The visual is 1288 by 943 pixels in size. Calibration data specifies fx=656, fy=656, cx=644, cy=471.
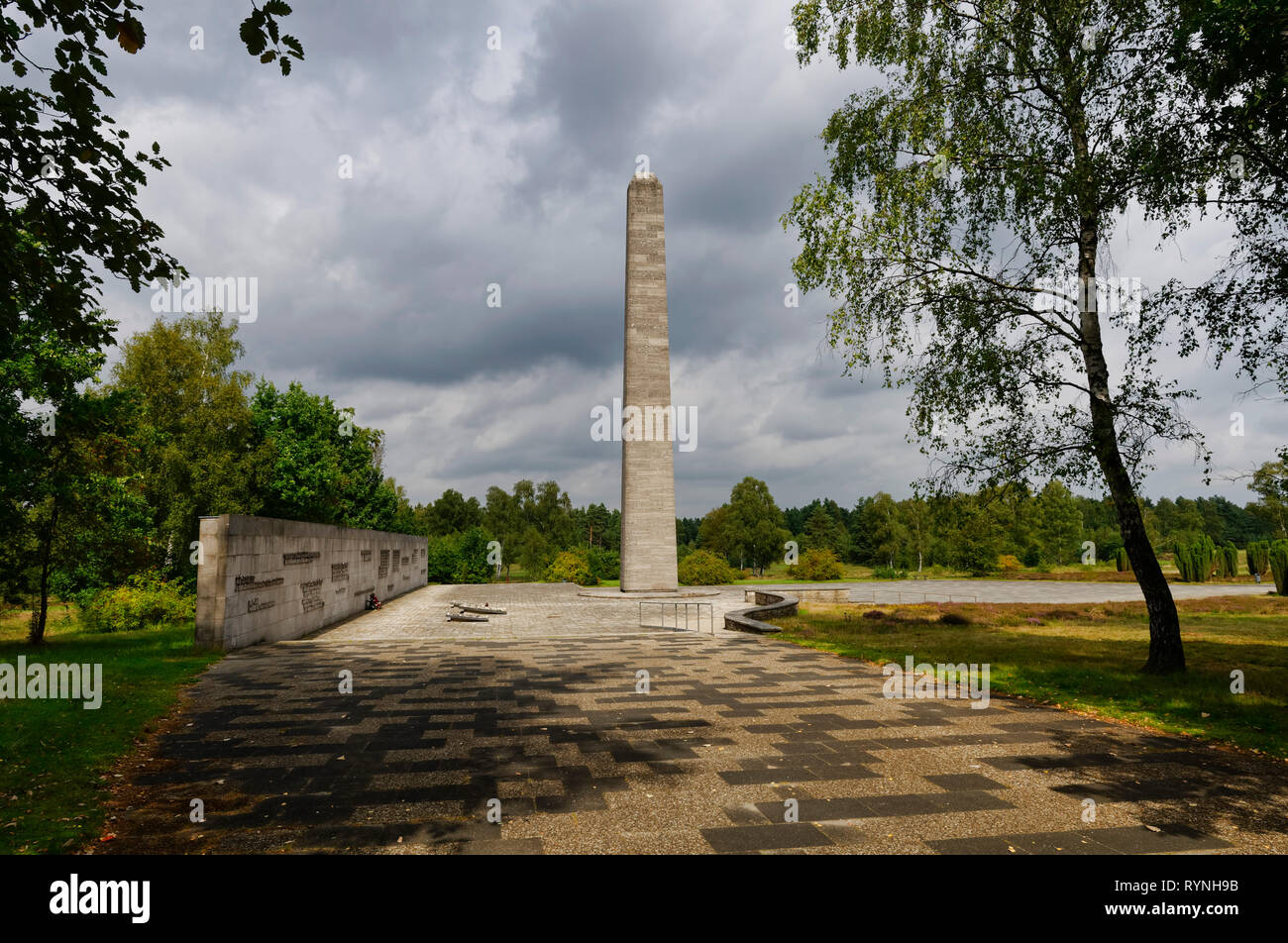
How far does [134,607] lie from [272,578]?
783 cm

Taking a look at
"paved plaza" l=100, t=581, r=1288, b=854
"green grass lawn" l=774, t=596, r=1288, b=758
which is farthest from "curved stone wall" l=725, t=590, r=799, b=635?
"paved plaza" l=100, t=581, r=1288, b=854

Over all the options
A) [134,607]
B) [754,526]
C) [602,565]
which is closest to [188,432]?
[134,607]

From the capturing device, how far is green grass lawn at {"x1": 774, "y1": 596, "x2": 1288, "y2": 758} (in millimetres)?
8062

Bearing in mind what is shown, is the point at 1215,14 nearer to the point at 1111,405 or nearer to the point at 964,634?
the point at 1111,405

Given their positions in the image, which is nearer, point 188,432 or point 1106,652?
point 1106,652

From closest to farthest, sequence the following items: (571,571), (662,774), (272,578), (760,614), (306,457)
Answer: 1. (662,774)
2. (272,578)
3. (760,614)
4. (306,457)
5. (571,571)

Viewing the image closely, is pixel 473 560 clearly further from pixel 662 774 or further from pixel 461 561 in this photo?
pixel 662 774

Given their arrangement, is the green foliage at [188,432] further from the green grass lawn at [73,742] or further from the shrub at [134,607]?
the green grass lawn at [73,742]

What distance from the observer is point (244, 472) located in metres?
33.2

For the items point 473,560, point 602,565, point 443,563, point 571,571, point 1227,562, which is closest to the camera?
point 571,571

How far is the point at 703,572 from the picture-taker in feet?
134

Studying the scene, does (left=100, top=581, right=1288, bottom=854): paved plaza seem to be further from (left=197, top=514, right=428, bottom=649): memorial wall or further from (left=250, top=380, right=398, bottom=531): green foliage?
(left=250, top=380, right=398, bottom=531): green foliage

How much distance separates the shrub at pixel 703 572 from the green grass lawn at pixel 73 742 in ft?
101

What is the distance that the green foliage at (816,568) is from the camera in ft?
166
